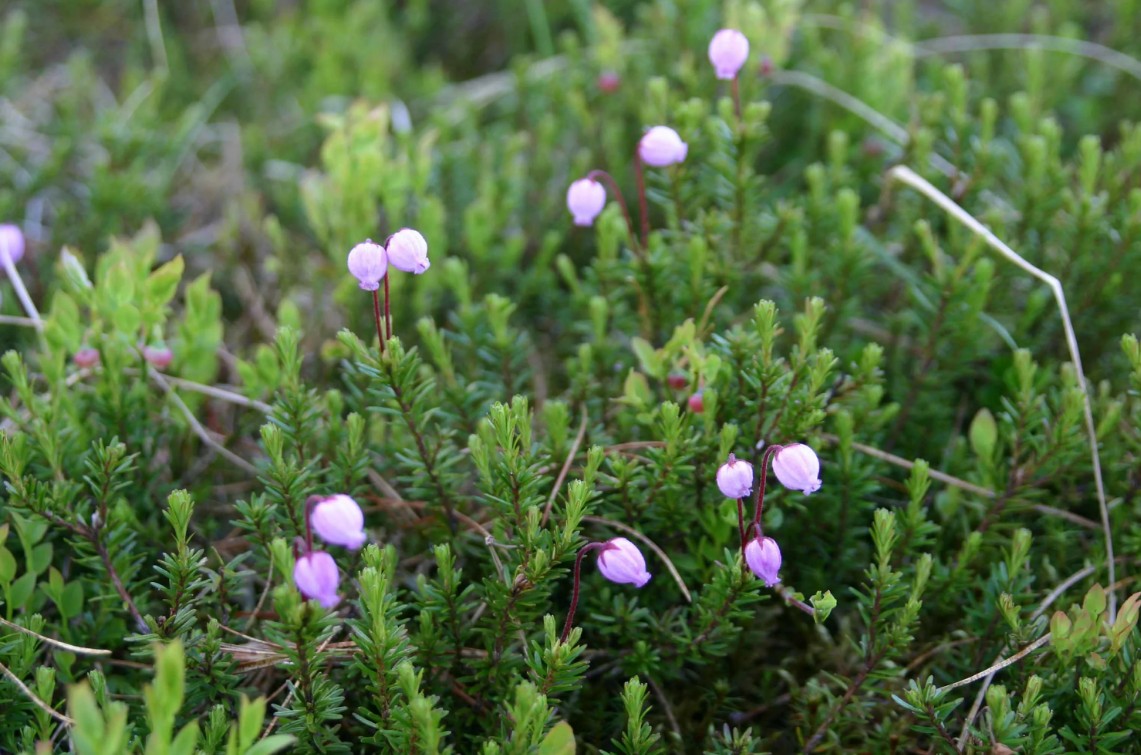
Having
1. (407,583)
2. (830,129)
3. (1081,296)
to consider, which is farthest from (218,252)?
(1081,296)

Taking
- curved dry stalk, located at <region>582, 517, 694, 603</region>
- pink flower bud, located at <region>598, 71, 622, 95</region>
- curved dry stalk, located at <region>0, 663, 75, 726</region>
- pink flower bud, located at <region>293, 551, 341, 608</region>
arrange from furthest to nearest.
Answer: pink flower bud, located at <region>598, 71, 622, 95</region>
curved dry stalk, located at <region>582, 517, 694, 603</region>
curved dry stalk, located at <region>0, 663, 75, 726</region>
pink flower bud, located at <region>293, 551, 341, 608</region>

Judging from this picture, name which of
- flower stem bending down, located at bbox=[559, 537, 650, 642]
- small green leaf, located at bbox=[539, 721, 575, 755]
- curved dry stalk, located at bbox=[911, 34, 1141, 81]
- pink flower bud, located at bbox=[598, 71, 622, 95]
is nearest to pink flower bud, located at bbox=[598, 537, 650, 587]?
flower stem bending down, located at bbox=[559, 537, 650, 642]

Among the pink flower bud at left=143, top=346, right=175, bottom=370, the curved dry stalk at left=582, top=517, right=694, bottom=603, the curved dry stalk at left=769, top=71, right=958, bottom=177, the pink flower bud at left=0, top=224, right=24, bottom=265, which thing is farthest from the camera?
the curved dry stalk at left=769, top=71, right=958, bottom=177

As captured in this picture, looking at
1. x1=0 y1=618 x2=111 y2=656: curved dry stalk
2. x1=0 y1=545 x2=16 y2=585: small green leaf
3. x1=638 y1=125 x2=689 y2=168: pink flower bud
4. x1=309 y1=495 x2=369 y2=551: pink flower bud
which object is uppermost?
x1=638 y1=125 x2=689 y2=168: pink flower bud

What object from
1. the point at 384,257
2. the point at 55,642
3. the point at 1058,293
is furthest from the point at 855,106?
the point at 55,642

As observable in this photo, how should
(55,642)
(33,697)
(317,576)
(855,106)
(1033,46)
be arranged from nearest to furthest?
(317,576) → (33,697) → (55,642) → (855,106) → (1033,46)

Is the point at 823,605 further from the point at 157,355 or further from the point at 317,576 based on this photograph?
the point at 157,355

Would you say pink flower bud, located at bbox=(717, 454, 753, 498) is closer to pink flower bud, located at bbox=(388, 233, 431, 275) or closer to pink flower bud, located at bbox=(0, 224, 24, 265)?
pink flower bud, located at bbox=(388, 233, 431, 275)
